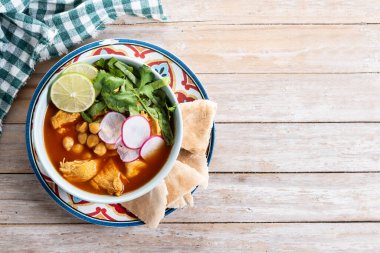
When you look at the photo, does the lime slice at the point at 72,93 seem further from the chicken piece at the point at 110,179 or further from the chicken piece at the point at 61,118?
the chicken piece at the point at 110,179

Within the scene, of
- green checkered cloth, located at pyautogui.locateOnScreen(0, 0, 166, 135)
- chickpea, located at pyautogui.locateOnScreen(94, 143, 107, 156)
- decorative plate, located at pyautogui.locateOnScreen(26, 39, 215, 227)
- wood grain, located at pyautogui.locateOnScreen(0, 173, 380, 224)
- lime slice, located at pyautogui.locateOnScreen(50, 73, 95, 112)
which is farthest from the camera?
wood grain, located at pyautogui.locateOnScreen(0, 173, 380, 224)

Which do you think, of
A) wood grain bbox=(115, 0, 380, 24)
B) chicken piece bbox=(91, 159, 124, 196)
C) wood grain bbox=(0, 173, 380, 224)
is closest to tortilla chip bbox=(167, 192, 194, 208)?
wood grain bbox=(0, 173, 380, 224)

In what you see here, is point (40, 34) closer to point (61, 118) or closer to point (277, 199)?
point (61, 118)

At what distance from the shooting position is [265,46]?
8.07 ft

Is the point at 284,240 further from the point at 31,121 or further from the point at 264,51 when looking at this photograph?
the point at 31,121

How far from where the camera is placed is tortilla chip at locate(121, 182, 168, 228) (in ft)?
7.00

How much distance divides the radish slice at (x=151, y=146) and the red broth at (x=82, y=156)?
0.07 feet

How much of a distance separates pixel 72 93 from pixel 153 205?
59 centimetres

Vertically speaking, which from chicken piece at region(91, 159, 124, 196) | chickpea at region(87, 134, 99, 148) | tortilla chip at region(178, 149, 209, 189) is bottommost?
tortilla chip at region(178, 149, 209, 189)

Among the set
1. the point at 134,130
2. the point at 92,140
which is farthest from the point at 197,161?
the point at 92,140

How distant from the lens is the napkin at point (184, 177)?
214 cm

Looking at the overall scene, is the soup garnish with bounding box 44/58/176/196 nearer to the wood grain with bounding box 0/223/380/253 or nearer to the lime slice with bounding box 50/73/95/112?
the lime slice with bounding box 50/73/95/112

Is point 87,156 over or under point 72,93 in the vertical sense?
under

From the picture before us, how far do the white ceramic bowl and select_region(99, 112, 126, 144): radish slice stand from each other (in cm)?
22
